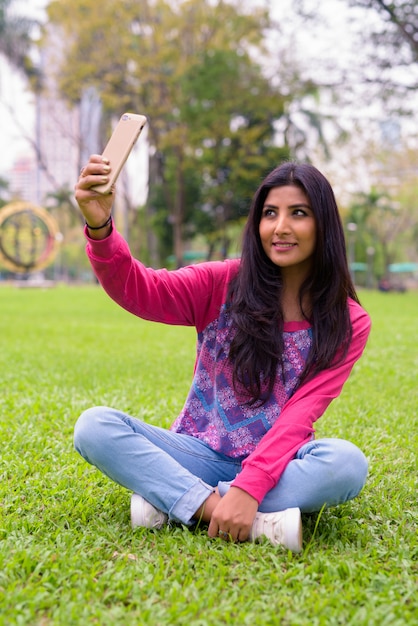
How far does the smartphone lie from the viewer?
197 cm

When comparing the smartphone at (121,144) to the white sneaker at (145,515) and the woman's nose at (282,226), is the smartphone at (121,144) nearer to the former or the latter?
the woman's nose at (282,226)

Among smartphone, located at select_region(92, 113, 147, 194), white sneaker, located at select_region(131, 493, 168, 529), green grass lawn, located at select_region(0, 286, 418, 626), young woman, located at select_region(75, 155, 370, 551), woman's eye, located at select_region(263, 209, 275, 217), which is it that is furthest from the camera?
woman's eye, located at select_region(263, 209, 275, 217)

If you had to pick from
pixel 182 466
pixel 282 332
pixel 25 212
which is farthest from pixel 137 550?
pixel 25 212

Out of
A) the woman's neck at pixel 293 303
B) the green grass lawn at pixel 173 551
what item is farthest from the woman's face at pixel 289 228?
the green grass lawn at pixel 173 551

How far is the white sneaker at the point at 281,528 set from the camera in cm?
200

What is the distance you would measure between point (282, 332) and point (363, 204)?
102 feet

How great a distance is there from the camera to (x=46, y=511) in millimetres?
2361

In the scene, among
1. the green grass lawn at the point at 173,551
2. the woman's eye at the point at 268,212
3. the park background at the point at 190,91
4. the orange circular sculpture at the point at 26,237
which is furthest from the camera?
the orange circular sculpture at the point at 26,237

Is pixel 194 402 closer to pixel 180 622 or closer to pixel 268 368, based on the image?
pixel 268 368

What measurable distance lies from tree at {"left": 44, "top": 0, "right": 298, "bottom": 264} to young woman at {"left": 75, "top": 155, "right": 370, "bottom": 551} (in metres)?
16.9

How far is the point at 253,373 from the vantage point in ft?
7.41

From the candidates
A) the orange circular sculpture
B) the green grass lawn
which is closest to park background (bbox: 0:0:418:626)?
the green grass lawn

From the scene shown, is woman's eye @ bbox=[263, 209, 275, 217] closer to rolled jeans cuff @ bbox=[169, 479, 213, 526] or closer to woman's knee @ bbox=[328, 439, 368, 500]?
woman's knee @ bbox=[328, 439, 368, 500]

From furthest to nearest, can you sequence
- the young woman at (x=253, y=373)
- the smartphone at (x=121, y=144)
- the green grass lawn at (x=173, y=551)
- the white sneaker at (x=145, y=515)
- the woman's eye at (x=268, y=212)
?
the woman's eye at (x=268, y=212) < the white sneaker at (x=145, y=515) < the young woman at (x=253, y=373) < the smartphone at (x=121, y=144) < the green grass lawn at (x=173, y=551)
